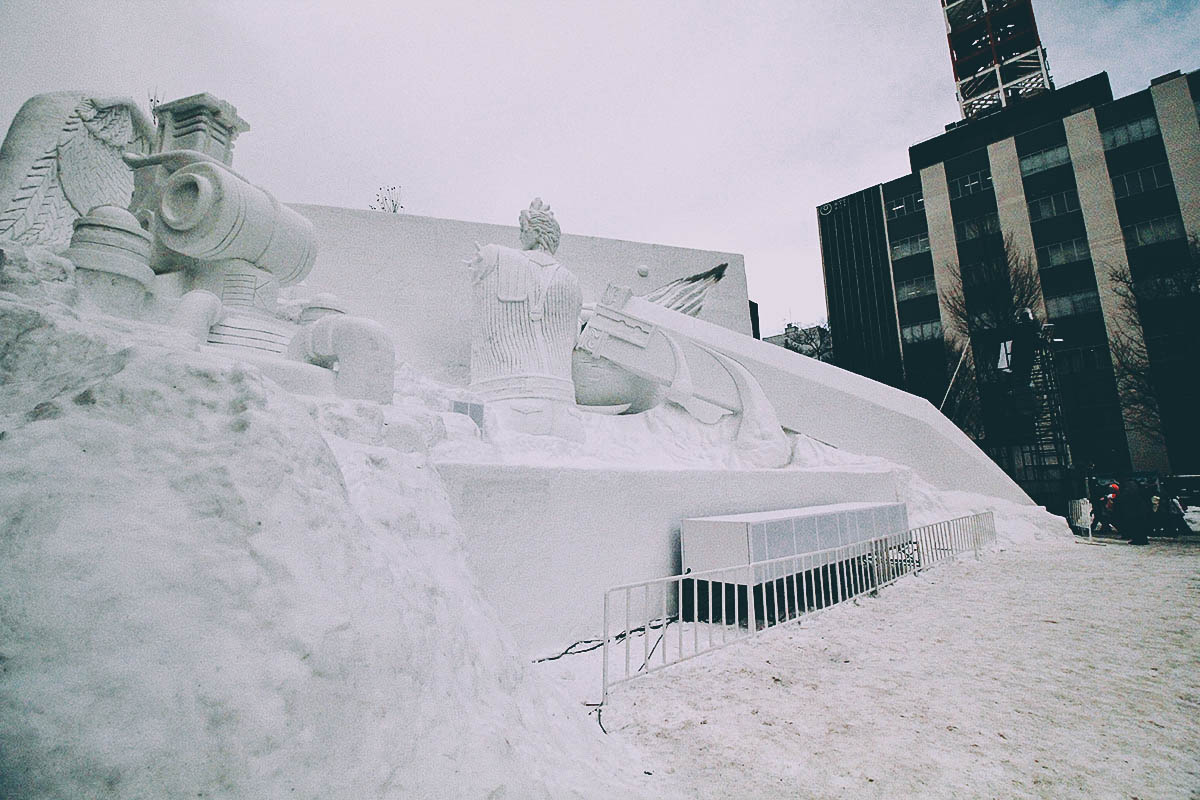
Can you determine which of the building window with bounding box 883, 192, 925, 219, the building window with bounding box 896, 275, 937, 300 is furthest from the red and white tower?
the building window with bounding box 896, 275, 937, 300

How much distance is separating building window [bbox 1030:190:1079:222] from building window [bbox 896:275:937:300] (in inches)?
153

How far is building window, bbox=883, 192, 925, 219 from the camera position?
2389 centimetres

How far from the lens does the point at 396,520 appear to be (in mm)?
2025

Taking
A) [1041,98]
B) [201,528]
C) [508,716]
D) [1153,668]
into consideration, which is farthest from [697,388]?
[1041,98]

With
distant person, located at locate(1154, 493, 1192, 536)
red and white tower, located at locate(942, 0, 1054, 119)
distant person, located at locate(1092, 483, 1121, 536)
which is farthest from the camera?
red and white tower, located at locate(942, 0, 1054, 119)

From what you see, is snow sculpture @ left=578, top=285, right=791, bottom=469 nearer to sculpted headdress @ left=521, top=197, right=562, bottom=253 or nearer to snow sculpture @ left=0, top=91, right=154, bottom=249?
sculpted headdress @ left=521, top=197, right=562, bottom=253

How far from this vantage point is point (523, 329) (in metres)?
6.03

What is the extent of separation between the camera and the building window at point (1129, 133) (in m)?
18.7

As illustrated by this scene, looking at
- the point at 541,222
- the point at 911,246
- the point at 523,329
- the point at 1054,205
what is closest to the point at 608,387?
the point at 523,329

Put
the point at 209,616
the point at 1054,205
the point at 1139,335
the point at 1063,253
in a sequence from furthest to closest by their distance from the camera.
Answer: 1. the point at 1054,205
2. the point at 1063,253
3. the point at 1139,335
4. the point at 209,616

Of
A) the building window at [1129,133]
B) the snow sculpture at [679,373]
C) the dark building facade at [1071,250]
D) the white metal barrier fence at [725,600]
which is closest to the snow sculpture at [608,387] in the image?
the snow sculpture at [679,373]

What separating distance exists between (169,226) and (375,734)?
11.5ft

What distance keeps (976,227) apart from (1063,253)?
304cm

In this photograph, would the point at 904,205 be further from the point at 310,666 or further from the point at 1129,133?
the point at 310,666
